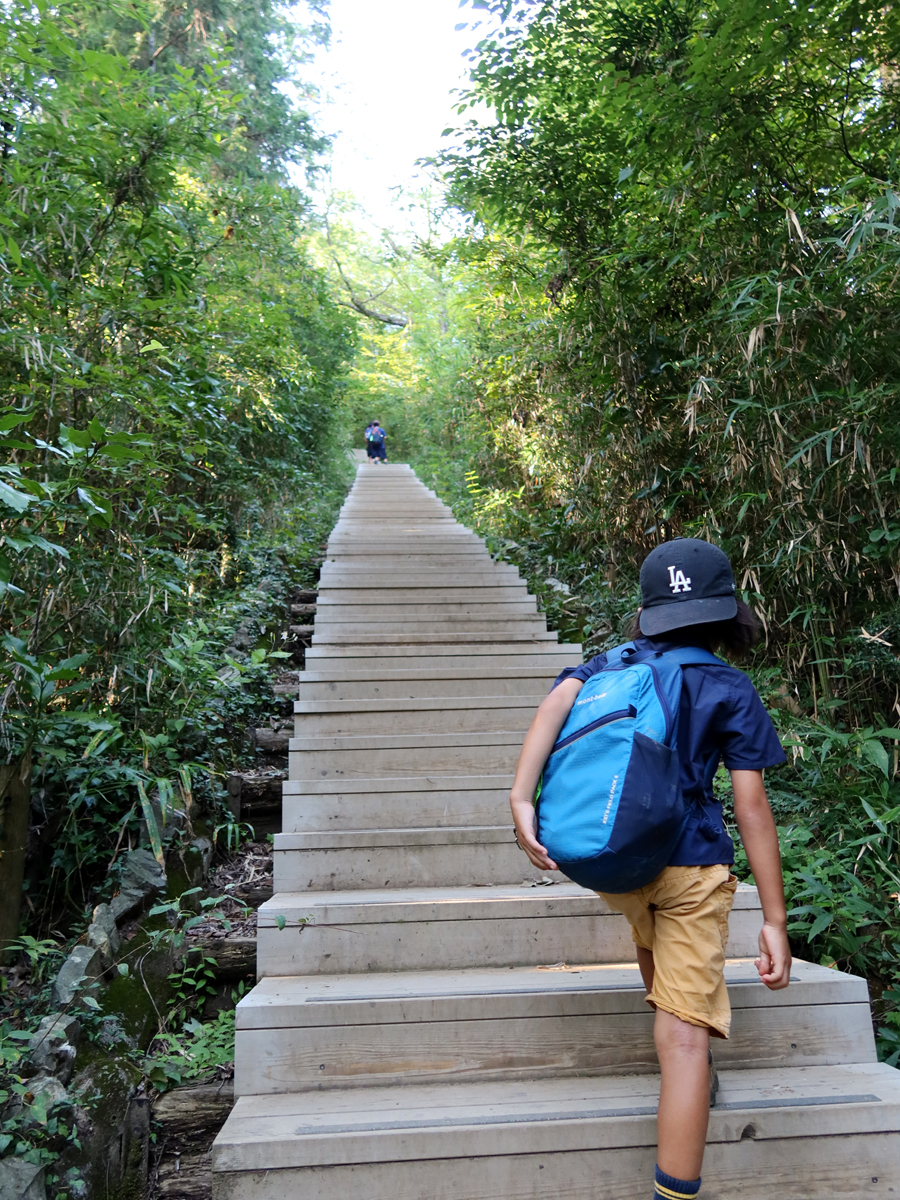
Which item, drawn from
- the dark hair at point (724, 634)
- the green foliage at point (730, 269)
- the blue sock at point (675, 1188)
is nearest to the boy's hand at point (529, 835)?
the dark hair at point (724, 634)

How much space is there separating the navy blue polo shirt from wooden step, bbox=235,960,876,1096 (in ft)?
2.75

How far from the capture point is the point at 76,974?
2.33 meters

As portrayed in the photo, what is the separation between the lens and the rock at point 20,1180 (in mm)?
1726

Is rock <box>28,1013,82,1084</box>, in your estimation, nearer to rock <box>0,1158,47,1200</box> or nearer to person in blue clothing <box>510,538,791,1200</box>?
rock <box>0,1158,47,1200</box>

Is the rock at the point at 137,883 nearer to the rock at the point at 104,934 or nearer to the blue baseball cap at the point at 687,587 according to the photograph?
the rock at the point at 104,934

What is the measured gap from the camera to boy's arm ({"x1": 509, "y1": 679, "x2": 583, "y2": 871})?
1607 mm

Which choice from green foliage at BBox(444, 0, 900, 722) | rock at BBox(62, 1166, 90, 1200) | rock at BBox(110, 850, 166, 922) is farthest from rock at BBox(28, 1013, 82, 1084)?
green foliage at BBox(444, 0, 900, 722)

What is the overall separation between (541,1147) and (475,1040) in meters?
0.35

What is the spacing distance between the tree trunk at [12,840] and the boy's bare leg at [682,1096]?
2165 millimetres

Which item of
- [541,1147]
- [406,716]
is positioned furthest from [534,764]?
[406,716]

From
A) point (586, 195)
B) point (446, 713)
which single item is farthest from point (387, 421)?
point (446, 713)

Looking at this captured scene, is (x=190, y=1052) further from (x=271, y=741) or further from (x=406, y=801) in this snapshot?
(x=271, y=741)

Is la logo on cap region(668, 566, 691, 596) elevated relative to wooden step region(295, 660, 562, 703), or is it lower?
elevated

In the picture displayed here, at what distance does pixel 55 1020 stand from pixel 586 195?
4.91m
